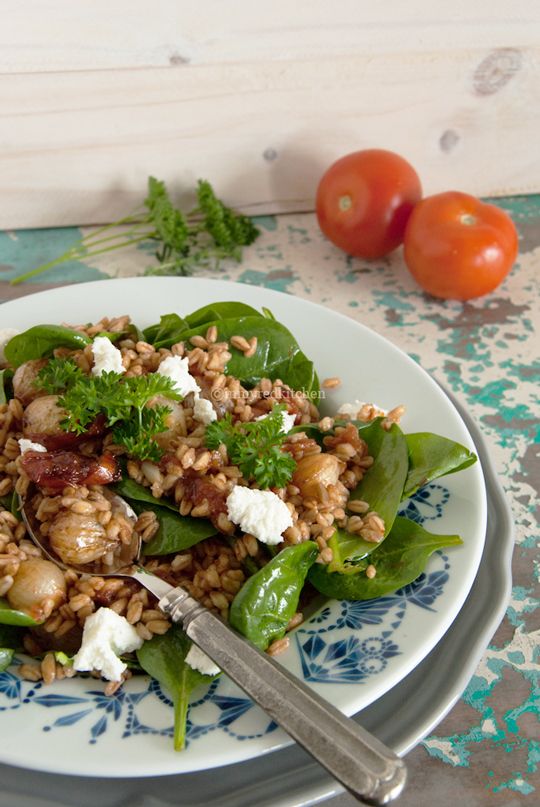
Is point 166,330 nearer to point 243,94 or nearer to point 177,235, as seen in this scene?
point 177,235

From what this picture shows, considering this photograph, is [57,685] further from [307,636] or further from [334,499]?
[334,499]

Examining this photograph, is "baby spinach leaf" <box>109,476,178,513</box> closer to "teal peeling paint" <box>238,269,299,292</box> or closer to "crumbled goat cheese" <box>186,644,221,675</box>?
"crumbled goat cheese" <box>186,644,221,675</box>

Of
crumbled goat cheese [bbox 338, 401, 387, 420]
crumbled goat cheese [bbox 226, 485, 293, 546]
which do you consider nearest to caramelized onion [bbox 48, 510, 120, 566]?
crumbled goat cheese [bbox 226, 485, 293, 546]

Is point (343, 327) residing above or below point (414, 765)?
above

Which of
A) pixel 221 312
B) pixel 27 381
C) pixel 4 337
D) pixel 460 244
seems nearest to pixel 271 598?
pixel 27 381

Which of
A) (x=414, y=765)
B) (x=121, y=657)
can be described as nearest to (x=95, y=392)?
(x=121, y=657)

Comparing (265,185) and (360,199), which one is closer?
(360,199)
